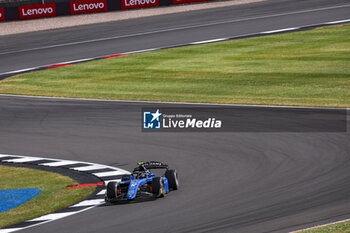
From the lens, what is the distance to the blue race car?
13.4 meters

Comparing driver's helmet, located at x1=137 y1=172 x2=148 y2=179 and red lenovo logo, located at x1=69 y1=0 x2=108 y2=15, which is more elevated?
red lenovo logo, located at x1=69 y1=0 x2=108 y2=15

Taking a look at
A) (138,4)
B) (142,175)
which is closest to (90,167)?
(142,175)

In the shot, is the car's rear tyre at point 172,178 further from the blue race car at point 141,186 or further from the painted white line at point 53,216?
the painted white line at point 53,216

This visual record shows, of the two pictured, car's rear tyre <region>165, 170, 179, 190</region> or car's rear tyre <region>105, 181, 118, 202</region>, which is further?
car's rear tyre <region>165, 170, 179, 190</region>

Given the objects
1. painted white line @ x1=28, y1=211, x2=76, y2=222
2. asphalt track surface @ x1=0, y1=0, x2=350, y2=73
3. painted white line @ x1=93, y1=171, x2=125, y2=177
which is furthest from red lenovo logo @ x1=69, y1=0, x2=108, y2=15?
painted white line @ x1=28, y1=211, x2=76, y2=222

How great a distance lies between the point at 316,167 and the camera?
48.6ft

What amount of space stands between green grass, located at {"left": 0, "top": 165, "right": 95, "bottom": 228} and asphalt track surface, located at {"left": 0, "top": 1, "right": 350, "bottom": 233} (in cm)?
103

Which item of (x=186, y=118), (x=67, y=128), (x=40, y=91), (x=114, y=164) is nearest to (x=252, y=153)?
(x=114, y=164)

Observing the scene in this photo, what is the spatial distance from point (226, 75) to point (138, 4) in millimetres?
23707

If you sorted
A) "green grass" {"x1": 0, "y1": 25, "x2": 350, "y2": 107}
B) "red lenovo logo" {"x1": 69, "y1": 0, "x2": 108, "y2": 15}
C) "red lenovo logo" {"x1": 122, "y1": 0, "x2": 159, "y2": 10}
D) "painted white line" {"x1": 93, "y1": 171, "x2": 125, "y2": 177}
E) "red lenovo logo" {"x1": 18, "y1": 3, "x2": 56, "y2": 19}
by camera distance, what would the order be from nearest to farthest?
"painted white line" {"x1": 93, "y1": 171, "x2": 125, "y2": 177} < "green grass" {"x1": 0, "y1": 25, "x2": 350, "y2": 107} < "red lenovo logo" {"x1": 18, "y1": 3, "x2": 56, "y2": 19} < "red lenovo logo" {"x1": 69, "y1": 0, "x2": 108, "y2": 15} < "red lenovo logo" {"x1": 122, "y1": 0, "x2": 159, "y2": 10}

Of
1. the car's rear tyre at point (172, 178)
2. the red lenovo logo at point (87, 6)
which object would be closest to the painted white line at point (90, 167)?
the car's rear tyre at point (172, 178)

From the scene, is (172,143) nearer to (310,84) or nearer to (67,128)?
(67,128)

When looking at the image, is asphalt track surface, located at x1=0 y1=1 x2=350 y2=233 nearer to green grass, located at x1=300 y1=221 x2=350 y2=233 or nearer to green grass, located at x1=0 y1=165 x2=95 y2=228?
green grass, located at x1=300 y1=221 x2=350 y2=233

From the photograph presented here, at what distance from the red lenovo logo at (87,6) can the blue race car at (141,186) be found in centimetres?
3751
